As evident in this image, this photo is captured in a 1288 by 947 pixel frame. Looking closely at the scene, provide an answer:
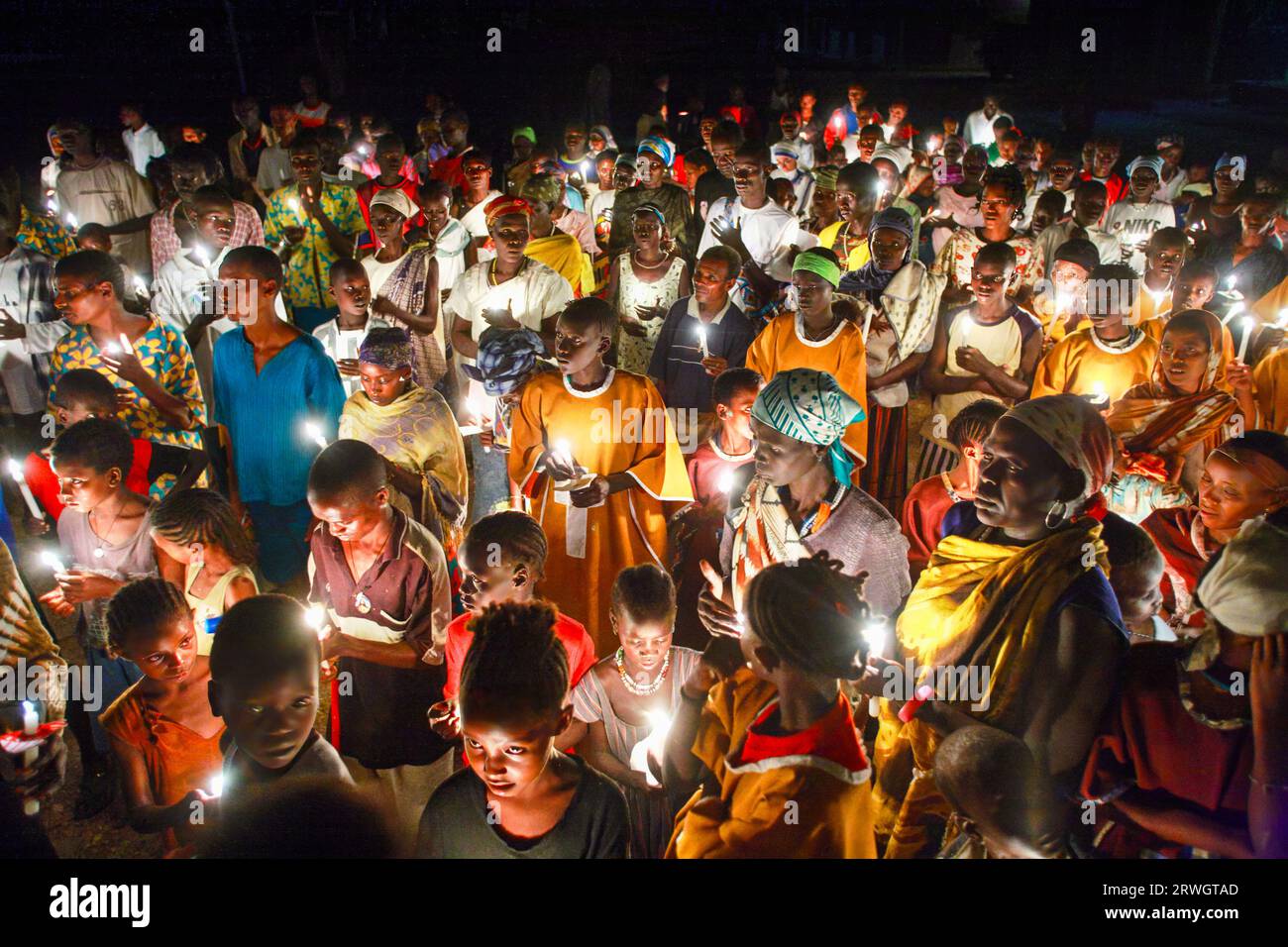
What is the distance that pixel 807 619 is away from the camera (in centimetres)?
269

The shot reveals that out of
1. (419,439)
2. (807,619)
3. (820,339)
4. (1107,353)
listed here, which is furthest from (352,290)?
(1107,353)

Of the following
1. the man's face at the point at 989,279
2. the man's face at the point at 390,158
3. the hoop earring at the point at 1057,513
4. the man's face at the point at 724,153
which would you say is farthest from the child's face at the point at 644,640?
the man's face at the point at 390,158

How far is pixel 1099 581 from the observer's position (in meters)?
2.78

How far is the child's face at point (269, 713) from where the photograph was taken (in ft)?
9.01

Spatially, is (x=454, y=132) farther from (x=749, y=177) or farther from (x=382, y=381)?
(x=382, y=381)

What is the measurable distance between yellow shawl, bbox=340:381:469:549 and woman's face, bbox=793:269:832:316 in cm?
194

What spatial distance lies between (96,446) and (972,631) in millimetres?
3144

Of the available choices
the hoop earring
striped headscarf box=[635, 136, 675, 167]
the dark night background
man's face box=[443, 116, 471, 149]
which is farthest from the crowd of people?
the dark night background

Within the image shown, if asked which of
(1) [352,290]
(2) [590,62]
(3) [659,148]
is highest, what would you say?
(2) [590,62]

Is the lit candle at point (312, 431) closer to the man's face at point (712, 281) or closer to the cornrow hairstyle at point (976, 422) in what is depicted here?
the man's face at point (712, 281)

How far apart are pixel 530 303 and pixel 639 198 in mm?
2330

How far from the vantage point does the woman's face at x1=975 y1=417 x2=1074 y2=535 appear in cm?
288

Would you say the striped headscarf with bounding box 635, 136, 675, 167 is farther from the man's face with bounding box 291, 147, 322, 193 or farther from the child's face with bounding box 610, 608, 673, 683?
the child's face with bounding box 610, 608, 673, 683
